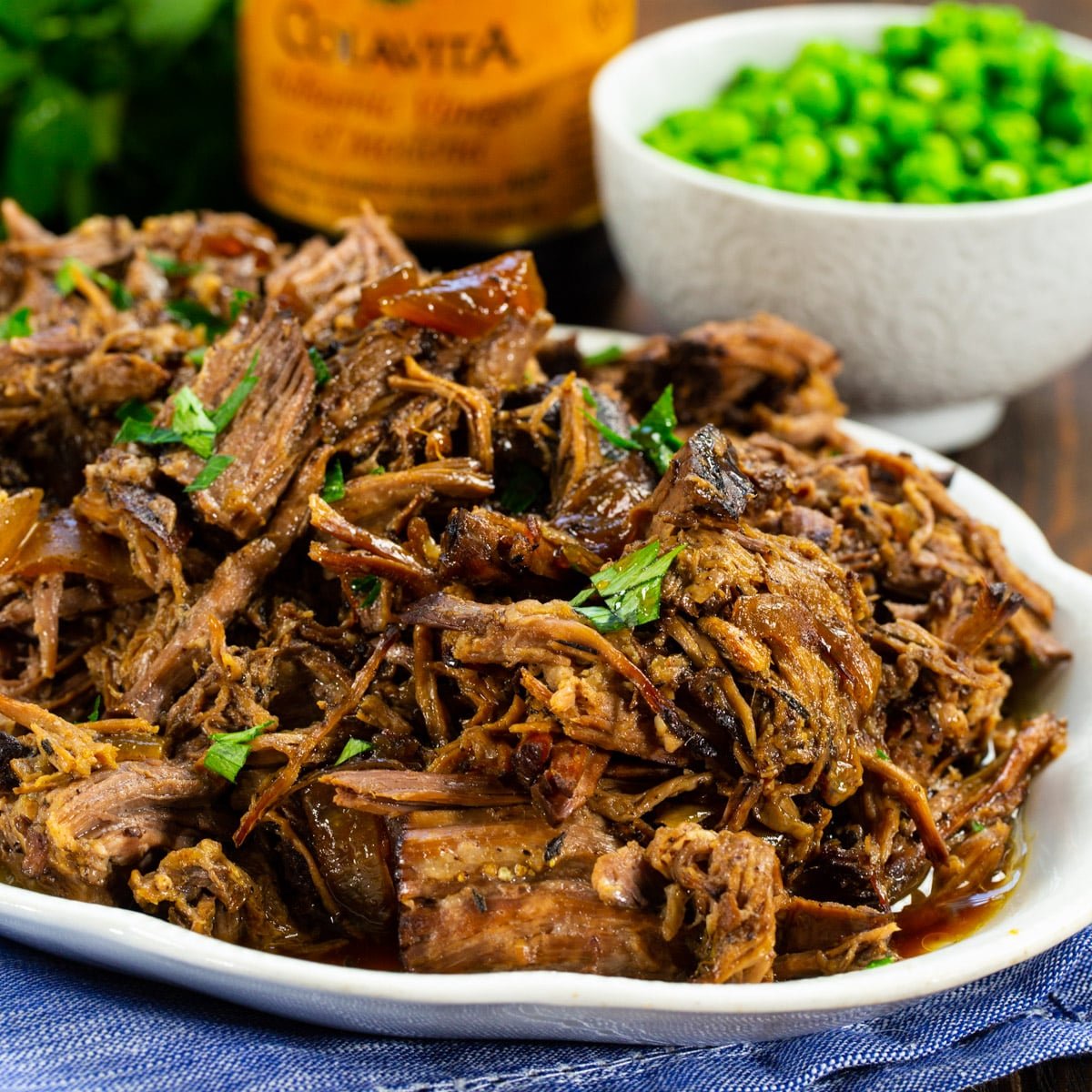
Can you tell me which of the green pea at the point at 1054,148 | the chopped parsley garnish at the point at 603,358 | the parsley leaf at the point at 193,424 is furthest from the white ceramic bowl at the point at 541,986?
the green pea at the point at 1054,148

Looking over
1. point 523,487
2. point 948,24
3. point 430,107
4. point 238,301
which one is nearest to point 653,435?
point 523,487

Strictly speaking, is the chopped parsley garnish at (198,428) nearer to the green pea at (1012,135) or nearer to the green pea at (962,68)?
the green pea at (1012,135)

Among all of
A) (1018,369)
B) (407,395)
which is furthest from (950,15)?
(407,395)

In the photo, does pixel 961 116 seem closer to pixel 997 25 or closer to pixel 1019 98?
pixel 1019 98

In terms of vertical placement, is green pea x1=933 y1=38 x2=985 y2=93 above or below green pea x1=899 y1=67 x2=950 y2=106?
above

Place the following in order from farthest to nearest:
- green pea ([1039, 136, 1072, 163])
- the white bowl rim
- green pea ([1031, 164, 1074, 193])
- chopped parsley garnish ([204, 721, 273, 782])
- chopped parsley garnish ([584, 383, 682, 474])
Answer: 1. green pea ([1039, 136, 1072, 163])
2. green pea ([1031, 164, 1074, 193])
3. the white bowl rim
4. chopped parsley garnish ([584, 383, 682, 474])
5. chopped parsley garnish ([204, 721, 273, 782])

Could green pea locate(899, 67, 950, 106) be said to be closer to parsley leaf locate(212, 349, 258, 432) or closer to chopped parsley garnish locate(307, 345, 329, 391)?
chopped parsley garnish locate(307, 345, 329, 391)

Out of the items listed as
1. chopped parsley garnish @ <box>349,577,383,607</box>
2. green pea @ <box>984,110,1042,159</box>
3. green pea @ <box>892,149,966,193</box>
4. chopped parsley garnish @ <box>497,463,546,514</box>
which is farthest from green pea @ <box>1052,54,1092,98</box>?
chopped parsley garnish @ <box>349,577,383,607</box>
